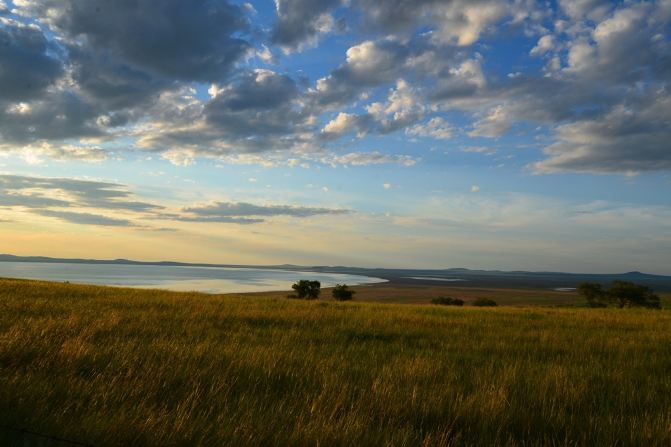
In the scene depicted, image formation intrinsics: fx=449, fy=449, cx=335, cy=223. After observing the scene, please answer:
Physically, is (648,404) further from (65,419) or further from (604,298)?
(604,298)

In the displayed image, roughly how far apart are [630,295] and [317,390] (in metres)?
64.1

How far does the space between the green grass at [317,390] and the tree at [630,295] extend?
178ft

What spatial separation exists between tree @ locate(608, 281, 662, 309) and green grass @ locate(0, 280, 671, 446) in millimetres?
54113

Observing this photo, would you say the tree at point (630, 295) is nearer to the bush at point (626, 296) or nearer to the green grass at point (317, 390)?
the bush at point (626, 296)

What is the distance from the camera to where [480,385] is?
6.52 metres

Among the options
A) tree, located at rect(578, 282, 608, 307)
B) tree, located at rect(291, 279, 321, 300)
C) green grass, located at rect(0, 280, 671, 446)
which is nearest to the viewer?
green grass, located at rect(0, 280, 671, 446)

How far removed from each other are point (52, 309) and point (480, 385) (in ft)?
43.7

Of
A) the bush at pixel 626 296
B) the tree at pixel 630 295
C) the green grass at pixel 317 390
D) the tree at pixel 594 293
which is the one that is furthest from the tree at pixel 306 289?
the green grass at pixel 317 390

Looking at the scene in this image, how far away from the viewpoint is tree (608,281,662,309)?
55.6 m

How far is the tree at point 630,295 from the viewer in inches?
2189

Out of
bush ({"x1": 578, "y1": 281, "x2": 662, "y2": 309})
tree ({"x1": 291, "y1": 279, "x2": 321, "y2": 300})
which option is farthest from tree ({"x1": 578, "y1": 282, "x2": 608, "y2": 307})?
tree ({"x1": 291, "y1": 279, "x2": 321, "y2": 300})

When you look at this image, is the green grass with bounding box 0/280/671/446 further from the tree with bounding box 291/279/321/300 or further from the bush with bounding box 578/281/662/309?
the bush with bounding box 578/281/662/309

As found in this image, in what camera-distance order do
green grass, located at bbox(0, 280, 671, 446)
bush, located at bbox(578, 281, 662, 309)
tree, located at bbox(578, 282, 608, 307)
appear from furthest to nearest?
1. tree, located at bbox(578, 282, 608, 307)
2. bush, located at bbox(578, 281, 662, 309)
3. green grass, located at bbox(0, 280, 671, 446)

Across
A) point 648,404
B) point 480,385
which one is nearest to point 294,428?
point 480,385
